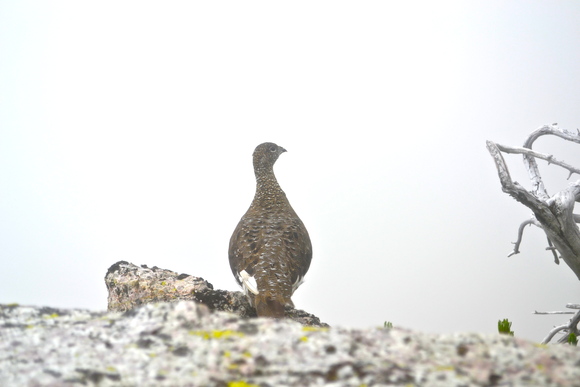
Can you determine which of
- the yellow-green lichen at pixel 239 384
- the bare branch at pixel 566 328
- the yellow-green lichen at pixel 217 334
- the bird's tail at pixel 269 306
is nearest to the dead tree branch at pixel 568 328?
the bare branch at pixel 566 328

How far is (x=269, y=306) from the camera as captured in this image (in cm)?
644

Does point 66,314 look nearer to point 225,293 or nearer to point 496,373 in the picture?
point 496,373

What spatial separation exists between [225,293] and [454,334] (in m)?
4.97

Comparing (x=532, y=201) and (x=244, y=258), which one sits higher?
(x=532, y=201)

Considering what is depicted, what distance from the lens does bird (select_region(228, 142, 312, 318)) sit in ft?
21.8

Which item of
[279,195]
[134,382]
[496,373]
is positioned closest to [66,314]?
[134,382]

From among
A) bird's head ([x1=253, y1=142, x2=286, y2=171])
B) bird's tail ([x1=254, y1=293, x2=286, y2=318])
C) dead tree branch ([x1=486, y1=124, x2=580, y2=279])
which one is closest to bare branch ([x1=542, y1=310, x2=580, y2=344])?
dead tree branch ([x1=486, y1=124, x2=580, y2=279])

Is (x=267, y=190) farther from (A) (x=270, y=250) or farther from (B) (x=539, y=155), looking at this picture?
(B) (x=539, y=155)

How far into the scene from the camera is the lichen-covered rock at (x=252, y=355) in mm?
1825

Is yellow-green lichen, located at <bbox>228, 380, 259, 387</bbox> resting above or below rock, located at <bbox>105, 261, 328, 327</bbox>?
below

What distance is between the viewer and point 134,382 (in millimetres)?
1848

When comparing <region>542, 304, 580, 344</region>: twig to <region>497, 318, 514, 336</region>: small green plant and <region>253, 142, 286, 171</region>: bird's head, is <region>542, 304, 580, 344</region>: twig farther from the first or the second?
<region>253, 142, 286, 171</region>: bird's head

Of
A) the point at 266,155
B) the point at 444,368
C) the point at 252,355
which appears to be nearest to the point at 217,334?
the point at 252,355

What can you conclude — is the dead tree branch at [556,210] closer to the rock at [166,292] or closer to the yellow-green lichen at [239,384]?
the rock at [166,292]
